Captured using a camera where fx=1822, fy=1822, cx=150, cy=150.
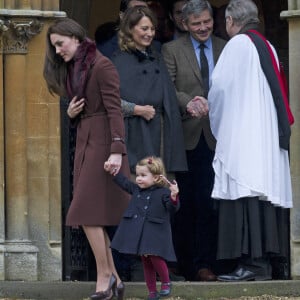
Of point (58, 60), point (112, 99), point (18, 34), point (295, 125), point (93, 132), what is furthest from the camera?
point (295, 125)

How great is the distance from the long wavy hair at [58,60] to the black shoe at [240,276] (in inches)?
72.7

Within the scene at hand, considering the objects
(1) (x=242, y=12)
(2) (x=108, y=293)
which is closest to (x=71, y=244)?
(2) (x=108, y=293)

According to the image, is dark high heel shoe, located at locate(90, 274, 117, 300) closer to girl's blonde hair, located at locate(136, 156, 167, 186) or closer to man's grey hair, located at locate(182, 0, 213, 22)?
girl's blonde hair, located at locate(136, 156, 167, 186)

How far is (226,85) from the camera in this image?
43.8 ft

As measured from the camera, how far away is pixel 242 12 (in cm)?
1350

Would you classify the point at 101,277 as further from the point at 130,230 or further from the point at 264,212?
the point at 264,212

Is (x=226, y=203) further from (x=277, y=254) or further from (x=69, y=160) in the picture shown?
(x=69, y=160)

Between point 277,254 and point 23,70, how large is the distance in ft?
7.62

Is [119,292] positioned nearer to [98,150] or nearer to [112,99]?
[98,150]

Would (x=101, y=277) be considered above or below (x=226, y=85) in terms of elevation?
below

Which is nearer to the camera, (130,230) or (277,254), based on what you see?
(130,230)

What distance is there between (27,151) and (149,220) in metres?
1.44

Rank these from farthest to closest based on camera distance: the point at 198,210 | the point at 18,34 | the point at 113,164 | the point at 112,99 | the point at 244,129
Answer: the point at 198,210 → the point at 18,34 → the point at 244,129 → the point at 112,99 → the point at 113,164

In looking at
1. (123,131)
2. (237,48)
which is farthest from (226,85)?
(123,131)
